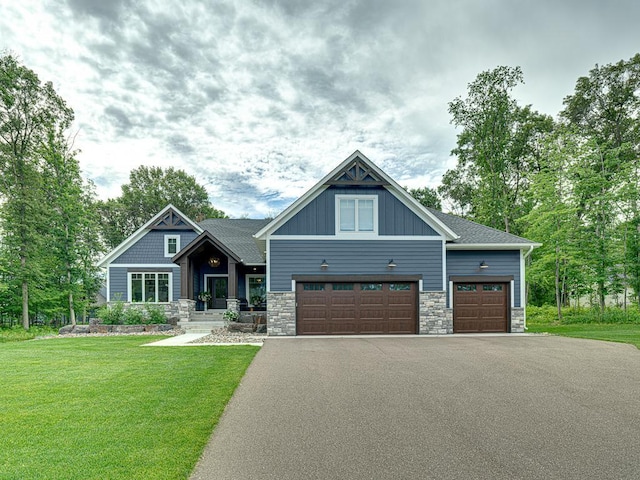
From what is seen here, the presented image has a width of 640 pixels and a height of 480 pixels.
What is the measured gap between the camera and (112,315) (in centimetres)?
1544

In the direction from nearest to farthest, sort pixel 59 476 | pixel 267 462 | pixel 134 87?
pixel 59 476, pixel 267 462, pixel 134 87

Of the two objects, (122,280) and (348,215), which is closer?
(348,215)

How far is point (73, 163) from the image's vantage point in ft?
70.3

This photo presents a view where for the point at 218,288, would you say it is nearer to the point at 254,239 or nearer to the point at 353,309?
the point at 254,239

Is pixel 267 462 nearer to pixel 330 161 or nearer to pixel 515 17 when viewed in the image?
pixel 515 17

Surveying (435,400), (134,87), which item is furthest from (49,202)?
(435,400)

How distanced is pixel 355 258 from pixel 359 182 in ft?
9.05

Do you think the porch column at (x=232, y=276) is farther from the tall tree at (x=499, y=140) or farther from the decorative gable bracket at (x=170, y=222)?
the tall tree at (x=499, y=140)

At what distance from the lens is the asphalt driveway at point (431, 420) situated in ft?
10.5

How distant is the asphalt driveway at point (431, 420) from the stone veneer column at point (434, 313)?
507 cm

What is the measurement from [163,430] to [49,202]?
70.5 ft

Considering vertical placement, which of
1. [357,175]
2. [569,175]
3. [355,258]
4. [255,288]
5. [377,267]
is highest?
[569,175]

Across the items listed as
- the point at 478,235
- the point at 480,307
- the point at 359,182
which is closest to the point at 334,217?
the point at 359,182

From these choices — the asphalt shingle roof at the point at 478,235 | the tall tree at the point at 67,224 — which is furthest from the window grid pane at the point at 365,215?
the tall tree at the point at 67,224
